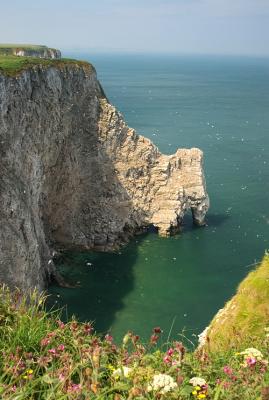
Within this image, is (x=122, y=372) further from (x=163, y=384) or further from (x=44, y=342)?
(x=44, y=342)

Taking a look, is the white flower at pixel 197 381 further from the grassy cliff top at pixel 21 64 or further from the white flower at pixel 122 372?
the grassy cliff top at pixel 21 64

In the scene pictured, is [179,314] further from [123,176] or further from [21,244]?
[123,176]

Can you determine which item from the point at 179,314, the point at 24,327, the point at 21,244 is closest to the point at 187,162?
the point at 179,314

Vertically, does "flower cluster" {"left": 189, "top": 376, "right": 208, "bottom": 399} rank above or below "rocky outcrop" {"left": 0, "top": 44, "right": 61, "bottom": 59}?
below

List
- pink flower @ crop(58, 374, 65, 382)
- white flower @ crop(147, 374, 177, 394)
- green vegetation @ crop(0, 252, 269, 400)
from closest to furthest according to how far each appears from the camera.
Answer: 1. white flower @ crop(147, 374, 177, 394)
2. green vegetation @ crop(0, 252, 269, 400)
3. pink flower @ crop(58, 374, 65, 382)

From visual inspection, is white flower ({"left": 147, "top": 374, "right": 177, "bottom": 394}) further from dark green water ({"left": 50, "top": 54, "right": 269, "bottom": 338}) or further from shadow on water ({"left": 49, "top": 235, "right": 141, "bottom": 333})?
shadow on water ({"left": 49, "top": 235, "right": 141, "bottom": 333})

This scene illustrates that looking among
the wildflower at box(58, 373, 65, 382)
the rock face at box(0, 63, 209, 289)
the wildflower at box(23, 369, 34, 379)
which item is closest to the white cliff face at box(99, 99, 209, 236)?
the rock face at box(0, 63, 209, 289)

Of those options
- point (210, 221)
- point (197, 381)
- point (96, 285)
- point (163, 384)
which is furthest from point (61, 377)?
point (210, 221)

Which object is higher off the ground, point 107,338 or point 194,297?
point 107,338
